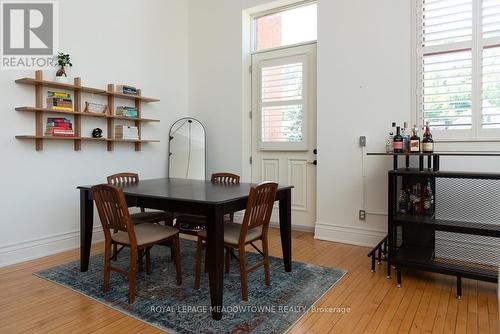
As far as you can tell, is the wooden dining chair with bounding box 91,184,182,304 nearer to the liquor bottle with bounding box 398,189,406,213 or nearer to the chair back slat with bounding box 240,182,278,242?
the chair back slat with bounding box 240,182,278,242

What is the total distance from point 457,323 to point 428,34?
8.75 ft

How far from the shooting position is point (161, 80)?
4.82 m

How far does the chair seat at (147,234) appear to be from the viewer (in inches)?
97.2

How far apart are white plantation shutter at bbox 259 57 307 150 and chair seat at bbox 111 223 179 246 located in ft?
7.63

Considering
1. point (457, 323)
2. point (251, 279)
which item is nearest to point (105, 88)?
point (251, 279)

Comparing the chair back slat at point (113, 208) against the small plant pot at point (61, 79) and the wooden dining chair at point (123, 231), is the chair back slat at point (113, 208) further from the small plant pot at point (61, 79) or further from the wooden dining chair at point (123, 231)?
the small plant pot at point (61, 79)

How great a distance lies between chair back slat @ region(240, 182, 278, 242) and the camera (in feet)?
7.57

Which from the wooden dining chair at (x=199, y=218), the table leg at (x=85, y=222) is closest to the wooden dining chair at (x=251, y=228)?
the wooden dining chair at (x=199, y=218)

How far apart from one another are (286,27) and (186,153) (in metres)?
2.24

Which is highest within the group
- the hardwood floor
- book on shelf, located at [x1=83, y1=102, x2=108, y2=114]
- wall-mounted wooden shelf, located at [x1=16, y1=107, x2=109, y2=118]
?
book on shelf, located at [x1=83, y1=102, x2=108, y2=114]

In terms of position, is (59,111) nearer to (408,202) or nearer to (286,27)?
(286,27)

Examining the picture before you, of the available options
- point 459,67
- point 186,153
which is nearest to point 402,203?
point 459,67

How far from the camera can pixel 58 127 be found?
11.5ft

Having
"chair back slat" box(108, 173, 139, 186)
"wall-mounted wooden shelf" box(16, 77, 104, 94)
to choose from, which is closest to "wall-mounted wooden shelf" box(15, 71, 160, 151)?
"wall-mounted wooden shelf" box(16, 77, 104, 94)
